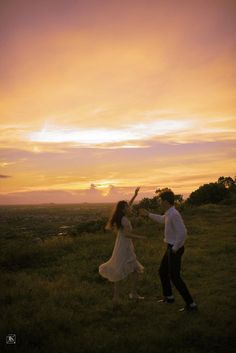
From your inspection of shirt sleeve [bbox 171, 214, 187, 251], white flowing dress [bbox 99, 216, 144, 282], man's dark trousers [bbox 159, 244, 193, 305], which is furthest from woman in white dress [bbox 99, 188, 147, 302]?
shirt sleeve [bbox 171, 214, 187, 251]

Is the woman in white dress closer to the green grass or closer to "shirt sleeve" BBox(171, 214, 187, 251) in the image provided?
the green grass

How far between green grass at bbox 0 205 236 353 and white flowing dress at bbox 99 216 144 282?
2.28 feet

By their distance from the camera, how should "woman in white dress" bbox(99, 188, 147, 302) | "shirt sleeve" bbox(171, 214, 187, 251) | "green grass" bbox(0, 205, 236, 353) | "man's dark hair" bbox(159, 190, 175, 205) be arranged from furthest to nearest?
"woman in white dress" bbox(99, 188, 147, 302)
"man's dark hair" bbox(159, 190, 175, 205)
"shirt sleeve" bbox(171, 214, 187, 251)
"green grass" bbox(0, 205, 236, 353)

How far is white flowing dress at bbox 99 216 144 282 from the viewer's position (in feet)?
33.1

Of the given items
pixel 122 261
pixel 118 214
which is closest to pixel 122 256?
pixel 122 261

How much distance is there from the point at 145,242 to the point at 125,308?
10.2 metres

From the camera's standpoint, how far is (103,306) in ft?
31.9

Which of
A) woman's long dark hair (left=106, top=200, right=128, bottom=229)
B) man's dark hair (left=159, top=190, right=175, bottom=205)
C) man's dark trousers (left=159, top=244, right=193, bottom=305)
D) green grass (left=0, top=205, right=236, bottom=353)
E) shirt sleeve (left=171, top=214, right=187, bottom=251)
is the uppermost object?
man's dark hair (left=159, top=190, right=175, bottom=205)

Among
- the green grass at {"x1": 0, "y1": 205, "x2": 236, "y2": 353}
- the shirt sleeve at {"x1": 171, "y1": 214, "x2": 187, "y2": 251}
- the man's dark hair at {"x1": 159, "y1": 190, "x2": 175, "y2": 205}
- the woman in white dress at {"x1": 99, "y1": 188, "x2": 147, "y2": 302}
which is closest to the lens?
the green grass at {"x1": 0, "y1": 205, "x2": 236, "y2": 353}

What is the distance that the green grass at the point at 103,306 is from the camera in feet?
23.8

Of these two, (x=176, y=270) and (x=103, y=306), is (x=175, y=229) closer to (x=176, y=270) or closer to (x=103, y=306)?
(x=176, y=270)

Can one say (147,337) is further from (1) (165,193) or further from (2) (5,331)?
(1) (165,193)

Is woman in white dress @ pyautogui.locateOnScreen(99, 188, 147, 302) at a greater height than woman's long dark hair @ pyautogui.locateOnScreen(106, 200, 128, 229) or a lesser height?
lesser

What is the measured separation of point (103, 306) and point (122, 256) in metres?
1.28
